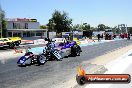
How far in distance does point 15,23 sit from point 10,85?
73983mm

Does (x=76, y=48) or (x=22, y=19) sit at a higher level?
(x=22, y=19)

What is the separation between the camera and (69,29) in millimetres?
98438

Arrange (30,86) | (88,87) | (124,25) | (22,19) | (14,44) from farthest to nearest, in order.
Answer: (124,25) → (22,19) → (14,44) → (30,86) → (88,87)

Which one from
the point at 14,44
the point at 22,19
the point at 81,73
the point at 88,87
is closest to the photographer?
the point at 81,73

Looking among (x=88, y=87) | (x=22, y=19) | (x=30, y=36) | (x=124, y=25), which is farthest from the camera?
(x=124, y=25)

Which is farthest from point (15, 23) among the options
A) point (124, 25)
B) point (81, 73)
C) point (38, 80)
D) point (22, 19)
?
point (81, 73)

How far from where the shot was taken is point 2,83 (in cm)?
1084

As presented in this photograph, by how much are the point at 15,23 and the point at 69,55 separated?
61.7m

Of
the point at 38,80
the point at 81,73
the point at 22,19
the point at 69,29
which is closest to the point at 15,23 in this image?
the point at 22,19

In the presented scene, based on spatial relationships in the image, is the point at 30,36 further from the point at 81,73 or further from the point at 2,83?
the point at 81,73

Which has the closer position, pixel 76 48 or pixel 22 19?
pixel 76 48

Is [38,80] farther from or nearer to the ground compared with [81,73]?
nearer to the ground

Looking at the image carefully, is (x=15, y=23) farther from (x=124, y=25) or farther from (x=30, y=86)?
(x=30, y=86)

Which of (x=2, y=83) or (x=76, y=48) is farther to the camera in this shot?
(x=76, y=48)
